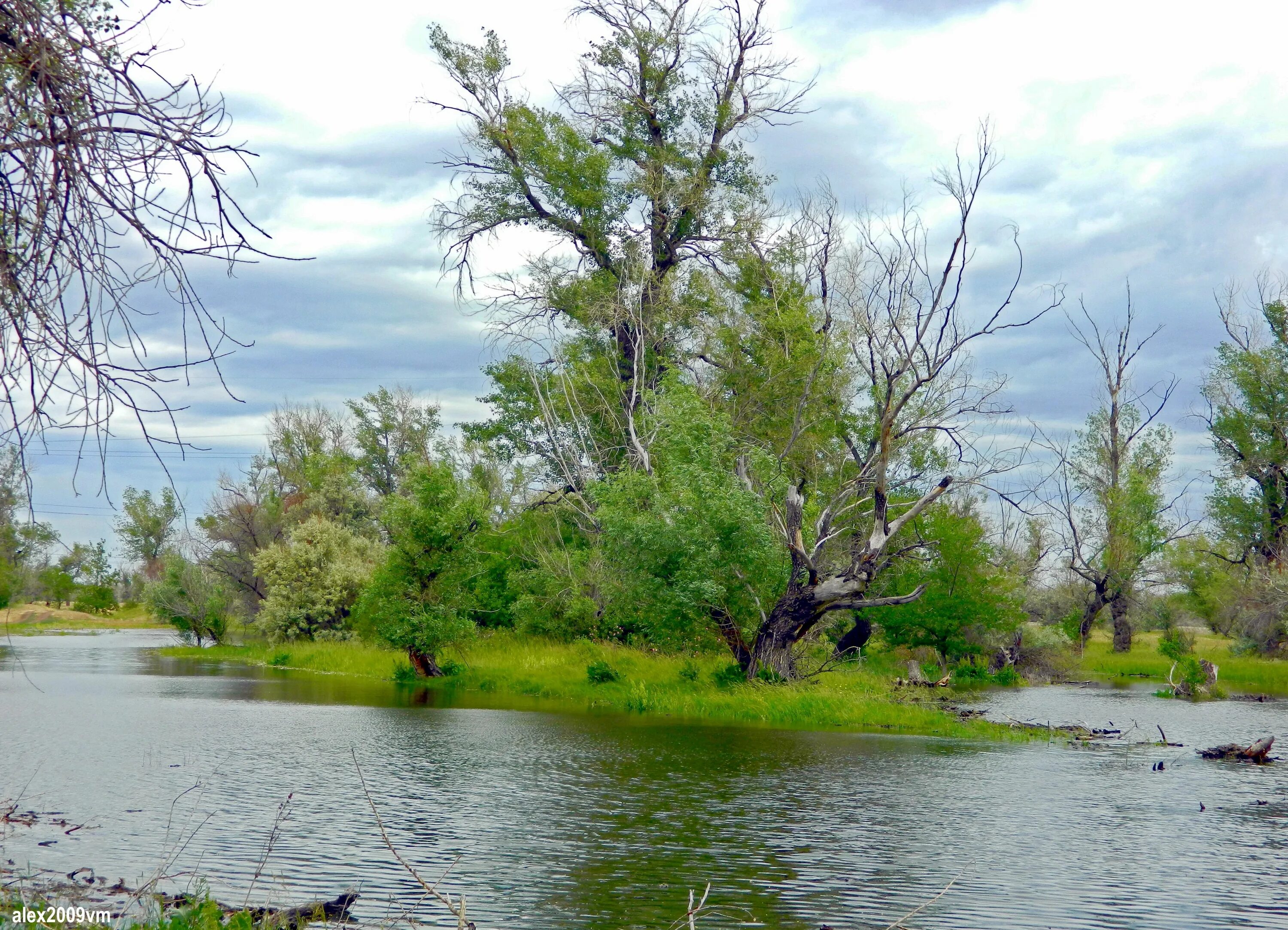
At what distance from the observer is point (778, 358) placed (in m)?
39.9

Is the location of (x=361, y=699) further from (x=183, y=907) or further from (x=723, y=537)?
(x=183, y=907)

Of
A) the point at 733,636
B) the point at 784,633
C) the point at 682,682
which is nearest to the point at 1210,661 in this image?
the point at 784,633

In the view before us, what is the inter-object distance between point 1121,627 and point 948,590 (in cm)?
2206

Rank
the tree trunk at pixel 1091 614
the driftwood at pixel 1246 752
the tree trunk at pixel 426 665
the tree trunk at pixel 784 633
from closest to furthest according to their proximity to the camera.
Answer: the driftwood at pixel 1246 752 < the tree trunk at pixel 784 633 < the tree trunk at pixel 426 665 < the tree trunk at pixel 1091 614

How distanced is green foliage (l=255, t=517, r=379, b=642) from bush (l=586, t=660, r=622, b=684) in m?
20.6

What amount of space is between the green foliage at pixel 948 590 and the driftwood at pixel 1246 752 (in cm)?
2101

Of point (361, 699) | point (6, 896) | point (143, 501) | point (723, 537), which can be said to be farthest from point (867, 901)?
point (143, 501)

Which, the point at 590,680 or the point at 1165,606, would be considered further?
the point at 1165,606

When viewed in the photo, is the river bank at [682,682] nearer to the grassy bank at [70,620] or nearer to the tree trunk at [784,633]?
the tree trunk at [784,633]

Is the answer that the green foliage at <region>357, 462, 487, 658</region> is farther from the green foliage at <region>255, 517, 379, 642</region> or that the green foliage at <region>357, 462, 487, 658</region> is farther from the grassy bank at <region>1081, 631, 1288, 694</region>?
the grassy bank at <region>1081, 631, 1288, 694</region>

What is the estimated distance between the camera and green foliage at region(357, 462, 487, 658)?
35750mm

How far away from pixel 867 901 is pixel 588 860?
302 cm

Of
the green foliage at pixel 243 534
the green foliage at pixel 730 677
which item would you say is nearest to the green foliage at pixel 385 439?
the green foliage at pixel 243 534

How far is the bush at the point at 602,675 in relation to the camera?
32781mm
